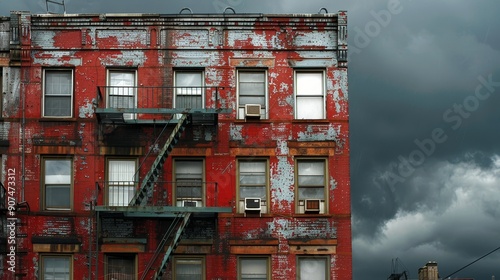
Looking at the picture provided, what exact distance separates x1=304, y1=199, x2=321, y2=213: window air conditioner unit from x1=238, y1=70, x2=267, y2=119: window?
334 centimetres

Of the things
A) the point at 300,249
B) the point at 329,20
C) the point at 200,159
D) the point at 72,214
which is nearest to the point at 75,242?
the point at 72,214

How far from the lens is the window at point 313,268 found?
31.4 metres

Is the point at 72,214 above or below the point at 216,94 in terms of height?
below

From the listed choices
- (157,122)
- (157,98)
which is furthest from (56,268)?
(157,98)

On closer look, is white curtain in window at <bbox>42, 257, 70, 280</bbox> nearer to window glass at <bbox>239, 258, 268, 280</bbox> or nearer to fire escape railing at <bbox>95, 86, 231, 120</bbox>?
fire escape railing at <bbox>95, 86, 231, 120</bbox>

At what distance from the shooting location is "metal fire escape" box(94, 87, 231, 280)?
30.1 meters

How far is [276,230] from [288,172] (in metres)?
2.01

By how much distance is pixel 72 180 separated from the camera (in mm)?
31719

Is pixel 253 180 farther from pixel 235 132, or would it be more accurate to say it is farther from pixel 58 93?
pixel 58 93

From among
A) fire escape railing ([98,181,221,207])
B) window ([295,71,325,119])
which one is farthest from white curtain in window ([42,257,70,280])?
window ([295,71,325,119])

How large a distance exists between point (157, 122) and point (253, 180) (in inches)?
149

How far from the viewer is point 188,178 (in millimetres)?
31906

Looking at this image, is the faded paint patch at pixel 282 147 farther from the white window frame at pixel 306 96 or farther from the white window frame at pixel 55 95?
the white window frame at pixel 55 95

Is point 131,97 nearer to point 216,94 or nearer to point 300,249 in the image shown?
point 216,94
